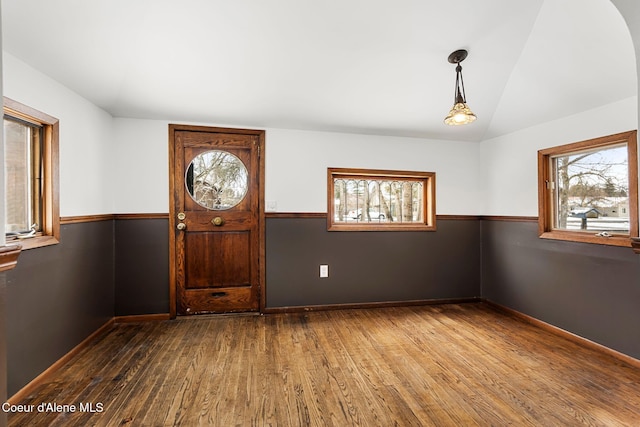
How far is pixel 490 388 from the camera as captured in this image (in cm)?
185

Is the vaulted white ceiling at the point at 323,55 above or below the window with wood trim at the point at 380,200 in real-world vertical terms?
above

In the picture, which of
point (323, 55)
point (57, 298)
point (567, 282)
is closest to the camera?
point (57, 298)

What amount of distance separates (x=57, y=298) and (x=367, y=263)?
2.70m

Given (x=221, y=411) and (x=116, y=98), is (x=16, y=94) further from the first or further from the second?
(x=221, y=411)

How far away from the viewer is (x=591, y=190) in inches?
101

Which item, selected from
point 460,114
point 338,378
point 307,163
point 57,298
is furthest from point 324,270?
point 57,298

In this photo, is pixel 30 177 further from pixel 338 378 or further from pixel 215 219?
pixel 338 378

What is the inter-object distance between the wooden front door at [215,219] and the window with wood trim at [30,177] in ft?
3.18

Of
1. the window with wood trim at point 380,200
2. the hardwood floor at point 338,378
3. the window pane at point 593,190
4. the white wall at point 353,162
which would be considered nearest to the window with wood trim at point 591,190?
the window pane at point 593,190

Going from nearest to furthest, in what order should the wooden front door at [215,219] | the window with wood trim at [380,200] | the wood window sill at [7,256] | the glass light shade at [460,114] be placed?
the wood window sill at [7,256]
the glass light shade at [460,114]
the wooden front door at [215,219]
the window with wood trim at [380,200]

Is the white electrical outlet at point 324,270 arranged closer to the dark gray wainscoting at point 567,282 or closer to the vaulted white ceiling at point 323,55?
the vaulted white ceiling at point 323,55

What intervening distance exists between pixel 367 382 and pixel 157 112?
9.51 ft

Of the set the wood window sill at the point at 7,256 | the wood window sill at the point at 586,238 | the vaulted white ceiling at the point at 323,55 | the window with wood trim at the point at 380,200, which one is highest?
the vaulted white ceiling at the point at 323,55

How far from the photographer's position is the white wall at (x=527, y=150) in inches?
90.2
